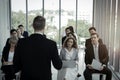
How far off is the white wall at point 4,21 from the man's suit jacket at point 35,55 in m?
7.66

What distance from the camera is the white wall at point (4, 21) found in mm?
10407

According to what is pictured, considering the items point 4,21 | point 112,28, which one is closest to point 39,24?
point 112,28

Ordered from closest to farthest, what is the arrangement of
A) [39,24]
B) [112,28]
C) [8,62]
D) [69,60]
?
1. [39,24]
2. [8,62]
3. [69,60]
4. [112,28]

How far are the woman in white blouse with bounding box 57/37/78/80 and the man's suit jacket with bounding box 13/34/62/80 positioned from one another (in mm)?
2558

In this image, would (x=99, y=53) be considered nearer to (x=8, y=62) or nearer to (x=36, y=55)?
(x=8, y=62)

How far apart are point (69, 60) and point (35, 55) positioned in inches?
113

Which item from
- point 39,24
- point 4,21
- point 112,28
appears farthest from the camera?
point 4,21

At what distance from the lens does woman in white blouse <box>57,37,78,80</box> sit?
5342 millimetres

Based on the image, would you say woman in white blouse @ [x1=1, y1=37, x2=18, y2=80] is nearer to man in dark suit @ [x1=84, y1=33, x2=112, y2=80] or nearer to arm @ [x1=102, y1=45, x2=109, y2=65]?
man in dark suit @ [x1=84, y1=33, x2=112, y2=80]

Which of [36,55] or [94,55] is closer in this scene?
[36,55]

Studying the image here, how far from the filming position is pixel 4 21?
11000 millimetres

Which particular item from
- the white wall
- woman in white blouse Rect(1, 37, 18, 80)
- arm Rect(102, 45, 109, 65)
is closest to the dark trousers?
arm Rect(102, 45, 109, 65)

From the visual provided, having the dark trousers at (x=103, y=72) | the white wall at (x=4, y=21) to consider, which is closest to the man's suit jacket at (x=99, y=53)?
the dark trousers at (x=103, y=72)

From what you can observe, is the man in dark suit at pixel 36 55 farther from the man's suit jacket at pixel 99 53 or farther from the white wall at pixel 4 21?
the white wall at pixel 4 21
